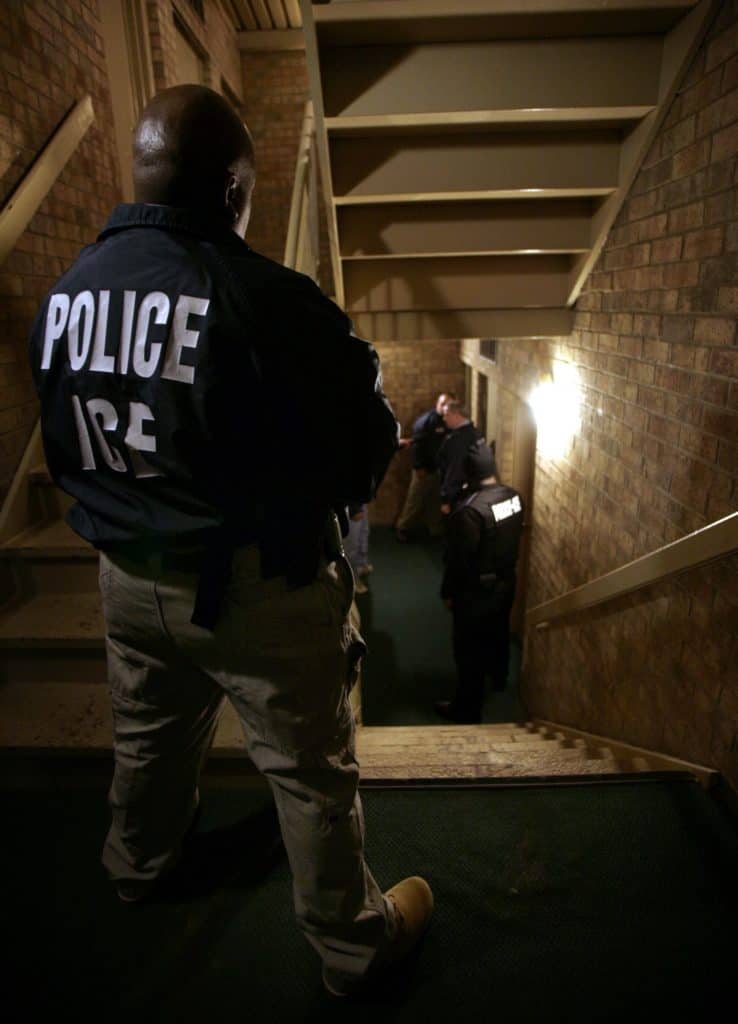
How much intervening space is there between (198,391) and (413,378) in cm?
712

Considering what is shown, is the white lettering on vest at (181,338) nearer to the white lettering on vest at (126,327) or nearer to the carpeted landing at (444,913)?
the white lettering on vest at (126,327)

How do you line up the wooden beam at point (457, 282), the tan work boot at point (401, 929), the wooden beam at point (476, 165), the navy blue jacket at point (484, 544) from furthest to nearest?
the navy blue jacket at point (484, 544)
the wooden beam at point (457, 282)
the wooden beam at point (476, 165)
the tan work boot at point (401, 929)

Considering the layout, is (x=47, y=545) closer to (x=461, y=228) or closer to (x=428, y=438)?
(x=461, y=228)

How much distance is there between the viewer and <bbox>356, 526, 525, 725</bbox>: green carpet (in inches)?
180

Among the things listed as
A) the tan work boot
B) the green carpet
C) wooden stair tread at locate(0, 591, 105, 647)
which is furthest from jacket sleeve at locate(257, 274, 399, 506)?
the green carpet

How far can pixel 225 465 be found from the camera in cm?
112

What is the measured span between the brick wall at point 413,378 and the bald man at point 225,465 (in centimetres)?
669

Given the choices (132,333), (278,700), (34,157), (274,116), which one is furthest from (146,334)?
(274,116)

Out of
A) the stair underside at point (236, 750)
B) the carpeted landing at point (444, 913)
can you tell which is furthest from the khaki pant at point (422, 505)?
the carpeted landing at point (444, 913)

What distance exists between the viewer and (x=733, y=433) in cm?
187

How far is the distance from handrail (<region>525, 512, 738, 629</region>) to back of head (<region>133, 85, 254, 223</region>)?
1.53 meters

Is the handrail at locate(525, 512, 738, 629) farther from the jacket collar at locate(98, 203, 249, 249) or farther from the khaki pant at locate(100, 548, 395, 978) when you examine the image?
the jacket collar at locate(98, 203, 249, 249)

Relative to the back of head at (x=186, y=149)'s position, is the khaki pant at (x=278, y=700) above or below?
below

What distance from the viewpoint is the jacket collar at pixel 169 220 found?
1112 millimetres
